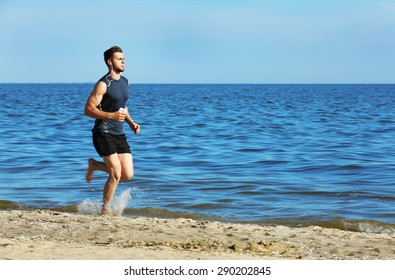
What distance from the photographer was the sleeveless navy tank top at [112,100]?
8.20 meters

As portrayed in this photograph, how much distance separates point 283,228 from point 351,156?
8.87 metres

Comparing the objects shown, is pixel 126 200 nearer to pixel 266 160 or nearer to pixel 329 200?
pixel 329 200

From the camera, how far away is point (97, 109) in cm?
809

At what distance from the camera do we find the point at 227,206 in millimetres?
10742

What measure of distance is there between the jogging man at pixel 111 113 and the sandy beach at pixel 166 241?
73cm

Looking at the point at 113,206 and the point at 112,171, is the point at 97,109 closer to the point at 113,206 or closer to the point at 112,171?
the point at 112,171

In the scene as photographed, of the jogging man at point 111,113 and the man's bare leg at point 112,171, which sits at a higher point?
the jogging man at point 111,113
